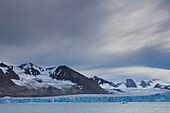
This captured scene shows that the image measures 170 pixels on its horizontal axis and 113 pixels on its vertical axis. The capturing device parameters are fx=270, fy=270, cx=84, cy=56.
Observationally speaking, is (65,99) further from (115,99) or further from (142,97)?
(142,97)

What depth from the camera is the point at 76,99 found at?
143125 millimetres

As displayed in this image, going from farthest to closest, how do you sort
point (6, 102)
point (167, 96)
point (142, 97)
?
point (6, 102) < point (142, 97) < point (167, 96)

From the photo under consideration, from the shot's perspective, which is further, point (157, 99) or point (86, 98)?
point (86, 98)

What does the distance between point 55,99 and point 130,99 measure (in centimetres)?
3930

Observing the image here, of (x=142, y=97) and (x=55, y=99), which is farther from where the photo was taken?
(x=55, y=99)

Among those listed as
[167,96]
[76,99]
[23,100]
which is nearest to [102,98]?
[76,99]

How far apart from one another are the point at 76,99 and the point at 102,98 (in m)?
17.8

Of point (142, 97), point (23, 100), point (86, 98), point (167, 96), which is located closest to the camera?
point (167, 96)

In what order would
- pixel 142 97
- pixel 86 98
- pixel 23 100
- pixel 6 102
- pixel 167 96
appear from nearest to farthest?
pixel 167 96, pixel 142 97, pixel 86 98, pixel 23 100, pixel 6 102

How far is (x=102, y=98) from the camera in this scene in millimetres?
131250

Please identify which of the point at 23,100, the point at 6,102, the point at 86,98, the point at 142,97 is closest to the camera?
the point at 142,97

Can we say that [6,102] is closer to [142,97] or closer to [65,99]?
[65,99]

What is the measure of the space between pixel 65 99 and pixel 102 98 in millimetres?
20655

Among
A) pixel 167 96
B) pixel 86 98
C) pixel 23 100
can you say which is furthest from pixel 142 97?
pixel 23 100
